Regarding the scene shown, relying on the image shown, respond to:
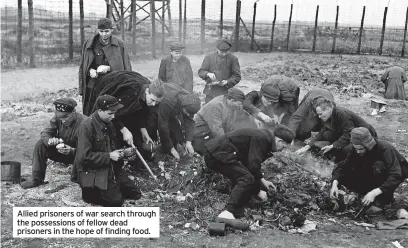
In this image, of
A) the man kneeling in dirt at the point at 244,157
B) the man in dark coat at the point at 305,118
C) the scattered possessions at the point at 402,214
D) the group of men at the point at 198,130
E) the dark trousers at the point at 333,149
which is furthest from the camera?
the man in dark coat at the point at 305,118

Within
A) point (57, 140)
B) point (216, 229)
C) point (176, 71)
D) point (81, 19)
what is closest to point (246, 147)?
point (216, 229)

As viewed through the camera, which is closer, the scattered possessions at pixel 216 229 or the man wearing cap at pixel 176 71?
the scattered possessions at pixel 216 229

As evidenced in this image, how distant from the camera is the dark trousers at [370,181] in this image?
17.1ft

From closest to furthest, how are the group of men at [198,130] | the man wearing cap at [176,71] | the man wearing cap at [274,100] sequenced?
the group of men at [198,130] → the man wearing cap at [274,100] → the man wearing cap at [176,71]

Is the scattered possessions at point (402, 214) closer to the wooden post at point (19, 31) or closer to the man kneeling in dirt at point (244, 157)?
the man kneeling in dirt at point (244, 157)

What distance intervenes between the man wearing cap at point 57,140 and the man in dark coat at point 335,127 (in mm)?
3290

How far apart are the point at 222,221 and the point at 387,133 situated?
17.3ft

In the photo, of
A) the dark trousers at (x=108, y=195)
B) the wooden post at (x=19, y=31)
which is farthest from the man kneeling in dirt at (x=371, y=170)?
the wooden post at (x=19, y=31)

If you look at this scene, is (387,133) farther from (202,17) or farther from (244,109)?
(202,17)

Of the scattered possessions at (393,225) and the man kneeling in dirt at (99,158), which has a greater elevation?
the man kneeling in dirt at (99,158)

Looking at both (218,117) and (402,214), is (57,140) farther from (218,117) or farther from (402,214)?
(402,214)

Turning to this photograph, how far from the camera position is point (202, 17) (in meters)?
19.0

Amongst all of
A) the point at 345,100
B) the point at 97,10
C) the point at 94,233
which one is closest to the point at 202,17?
the point at 97,10
